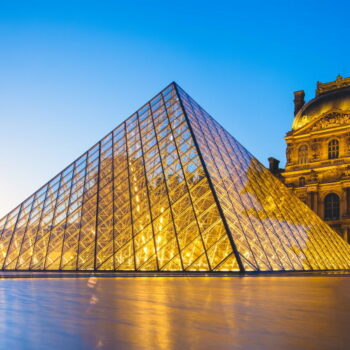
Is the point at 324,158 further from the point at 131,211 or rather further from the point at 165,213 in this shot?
the point at 165,213

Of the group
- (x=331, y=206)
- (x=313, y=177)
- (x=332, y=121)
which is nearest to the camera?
(x=331, y=206)

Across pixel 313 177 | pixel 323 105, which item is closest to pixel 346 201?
pixel 313 177

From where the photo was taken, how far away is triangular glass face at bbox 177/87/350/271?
14.5 meters

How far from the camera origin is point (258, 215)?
17703 millimetres

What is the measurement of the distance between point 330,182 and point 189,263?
1484 inches

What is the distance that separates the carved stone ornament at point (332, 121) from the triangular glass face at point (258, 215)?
971 inches

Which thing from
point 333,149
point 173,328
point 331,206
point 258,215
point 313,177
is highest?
point 333,149

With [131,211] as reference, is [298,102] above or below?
above

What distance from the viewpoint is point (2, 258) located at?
20.5 m

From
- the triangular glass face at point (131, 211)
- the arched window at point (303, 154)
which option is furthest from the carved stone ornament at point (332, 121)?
the triangular glass face at point (131, 211)

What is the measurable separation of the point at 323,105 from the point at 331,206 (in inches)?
539

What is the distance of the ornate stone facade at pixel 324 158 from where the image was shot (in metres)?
46.2

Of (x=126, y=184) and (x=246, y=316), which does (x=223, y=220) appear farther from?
(x=246, y=316)

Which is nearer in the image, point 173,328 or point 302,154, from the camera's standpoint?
point 173,328
